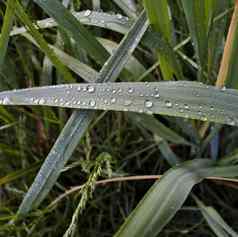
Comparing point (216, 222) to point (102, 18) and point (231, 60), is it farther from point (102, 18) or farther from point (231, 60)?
point (102, 18)

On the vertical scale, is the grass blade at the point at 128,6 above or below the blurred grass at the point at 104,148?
above

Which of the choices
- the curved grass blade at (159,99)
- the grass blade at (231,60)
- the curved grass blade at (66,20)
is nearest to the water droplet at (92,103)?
the curved grass blade at (159,99)

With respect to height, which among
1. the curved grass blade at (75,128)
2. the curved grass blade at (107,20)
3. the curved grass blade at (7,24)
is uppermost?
the curved grass blade at (107,20)

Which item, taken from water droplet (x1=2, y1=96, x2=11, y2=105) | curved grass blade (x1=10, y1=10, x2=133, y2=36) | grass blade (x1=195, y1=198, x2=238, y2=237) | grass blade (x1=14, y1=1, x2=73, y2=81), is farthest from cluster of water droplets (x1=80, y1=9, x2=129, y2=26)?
grass blade (x1=195, y1=198, x2=238, y2=237)

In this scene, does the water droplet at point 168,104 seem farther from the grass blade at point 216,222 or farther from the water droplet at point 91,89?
the grass blade at point 216,222

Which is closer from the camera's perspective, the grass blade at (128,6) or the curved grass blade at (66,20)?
the curved grass blade at (66,20)
